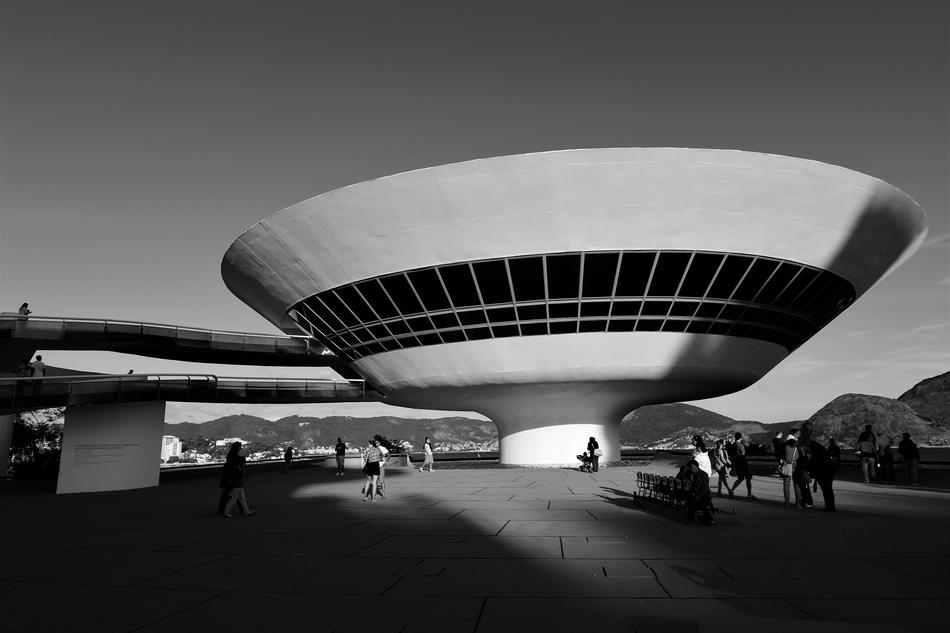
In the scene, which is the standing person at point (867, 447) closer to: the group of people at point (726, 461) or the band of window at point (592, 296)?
the group of people at point (726, 461)

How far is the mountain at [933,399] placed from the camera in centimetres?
9650

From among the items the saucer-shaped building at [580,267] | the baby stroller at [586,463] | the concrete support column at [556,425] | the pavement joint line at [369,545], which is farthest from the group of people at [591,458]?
the pavement joint line at [369,545]

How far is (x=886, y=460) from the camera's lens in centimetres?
2006

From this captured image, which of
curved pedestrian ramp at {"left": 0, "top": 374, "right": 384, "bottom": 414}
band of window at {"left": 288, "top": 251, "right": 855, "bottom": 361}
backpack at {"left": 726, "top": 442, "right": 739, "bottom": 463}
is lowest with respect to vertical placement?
backpack at {"left": 726, "top": 442, "right": 739, "bottom": 463}

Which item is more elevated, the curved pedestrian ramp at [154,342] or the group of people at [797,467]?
the curved pedestrian ramp at [154,342]

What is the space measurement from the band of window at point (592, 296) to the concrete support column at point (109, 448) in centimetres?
892

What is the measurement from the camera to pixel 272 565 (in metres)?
8.05

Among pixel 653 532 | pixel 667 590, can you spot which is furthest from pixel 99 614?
pixel 653 532

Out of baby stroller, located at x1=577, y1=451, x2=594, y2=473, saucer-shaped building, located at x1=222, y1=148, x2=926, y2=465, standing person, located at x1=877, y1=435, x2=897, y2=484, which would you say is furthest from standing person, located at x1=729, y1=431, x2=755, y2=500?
baby stroller, located at x1=577, y1=451, x2=594, y2=473

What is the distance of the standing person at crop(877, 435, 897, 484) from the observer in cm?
1989

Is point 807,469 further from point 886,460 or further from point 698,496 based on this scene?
point 886,460

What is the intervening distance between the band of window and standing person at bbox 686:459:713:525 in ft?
42.0

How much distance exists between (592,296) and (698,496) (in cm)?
1363

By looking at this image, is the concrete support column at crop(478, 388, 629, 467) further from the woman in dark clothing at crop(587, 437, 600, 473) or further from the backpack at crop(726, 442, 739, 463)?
the backpack at crop(726, 442, 739, 463)
